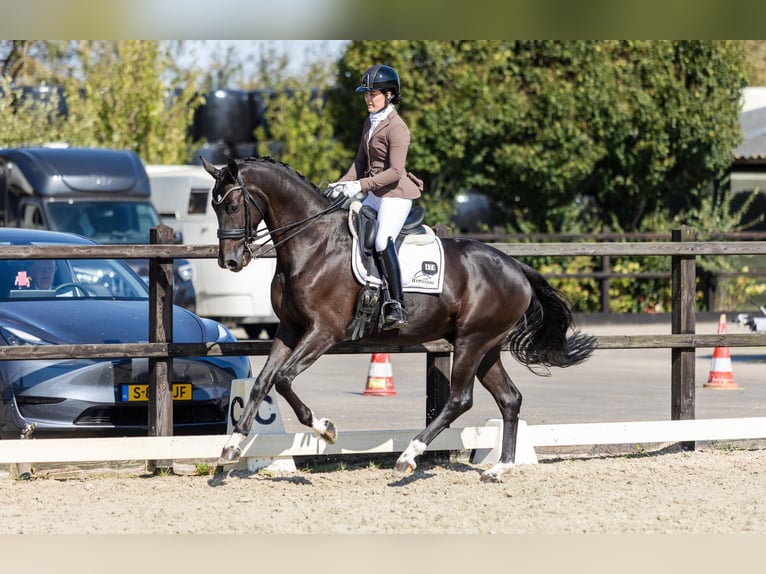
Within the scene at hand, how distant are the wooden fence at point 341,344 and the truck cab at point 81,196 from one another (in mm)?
10016

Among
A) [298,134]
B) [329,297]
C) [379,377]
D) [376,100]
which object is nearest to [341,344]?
[329,297]

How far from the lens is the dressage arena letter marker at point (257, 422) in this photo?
315 inches

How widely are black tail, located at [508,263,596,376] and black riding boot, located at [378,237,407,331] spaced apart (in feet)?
3.53

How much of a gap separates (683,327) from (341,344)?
266cm

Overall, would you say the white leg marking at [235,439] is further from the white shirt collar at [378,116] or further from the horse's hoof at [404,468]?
the white shirt collar at [378,116]

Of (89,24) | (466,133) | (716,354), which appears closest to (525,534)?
(89,24)

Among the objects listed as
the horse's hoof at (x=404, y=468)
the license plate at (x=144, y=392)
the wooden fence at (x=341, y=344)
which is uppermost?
the wooden fence at (x=341, y=344)

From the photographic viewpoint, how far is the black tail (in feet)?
27.2

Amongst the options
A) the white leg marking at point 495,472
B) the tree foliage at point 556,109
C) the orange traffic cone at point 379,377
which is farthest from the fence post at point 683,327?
the tree foliage at point 556,109

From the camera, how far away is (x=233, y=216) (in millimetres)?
7391

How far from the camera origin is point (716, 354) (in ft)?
44.2

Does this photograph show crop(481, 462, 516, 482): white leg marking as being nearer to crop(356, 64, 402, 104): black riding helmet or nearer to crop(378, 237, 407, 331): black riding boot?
crop(378, 237, 407, 331): black riding boot

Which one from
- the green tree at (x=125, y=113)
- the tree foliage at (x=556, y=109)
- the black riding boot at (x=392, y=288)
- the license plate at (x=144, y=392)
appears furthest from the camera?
the green tree at (x=125, y=113)

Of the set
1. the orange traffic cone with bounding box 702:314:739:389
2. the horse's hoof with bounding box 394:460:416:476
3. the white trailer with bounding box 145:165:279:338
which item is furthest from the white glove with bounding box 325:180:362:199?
the white trailer with bounding box 145:165:279:338
